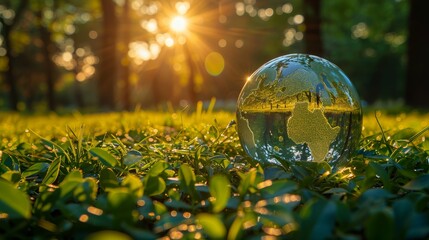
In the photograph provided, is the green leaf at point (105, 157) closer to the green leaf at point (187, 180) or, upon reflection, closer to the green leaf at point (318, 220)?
the green leaf at point (187, 180)

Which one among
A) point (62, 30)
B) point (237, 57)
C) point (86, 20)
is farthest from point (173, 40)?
point (237, 57)

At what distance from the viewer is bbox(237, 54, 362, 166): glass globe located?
2635 mm

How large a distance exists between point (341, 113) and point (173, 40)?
74.4ft

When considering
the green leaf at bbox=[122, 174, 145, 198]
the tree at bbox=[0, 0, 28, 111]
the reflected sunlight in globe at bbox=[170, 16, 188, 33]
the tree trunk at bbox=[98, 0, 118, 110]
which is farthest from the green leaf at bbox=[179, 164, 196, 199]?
the tree at bbox=[0, 0, 28, 111]

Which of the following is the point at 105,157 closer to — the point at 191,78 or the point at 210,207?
the point at 210,207

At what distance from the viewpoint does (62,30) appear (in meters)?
34.8

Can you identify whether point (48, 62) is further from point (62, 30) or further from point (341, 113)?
point (341, 113)

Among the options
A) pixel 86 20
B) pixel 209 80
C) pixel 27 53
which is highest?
pixel 86 20

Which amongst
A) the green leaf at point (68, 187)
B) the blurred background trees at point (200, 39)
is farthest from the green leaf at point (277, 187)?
the blurred background trees at point (200, 39)

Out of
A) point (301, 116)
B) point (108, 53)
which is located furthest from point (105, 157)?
point (108, 53)

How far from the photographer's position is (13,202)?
1404mm

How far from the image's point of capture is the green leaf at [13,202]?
1.40 metres

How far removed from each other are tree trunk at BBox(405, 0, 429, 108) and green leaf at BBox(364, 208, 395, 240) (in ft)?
43.7

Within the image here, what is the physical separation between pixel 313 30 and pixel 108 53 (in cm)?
1007
